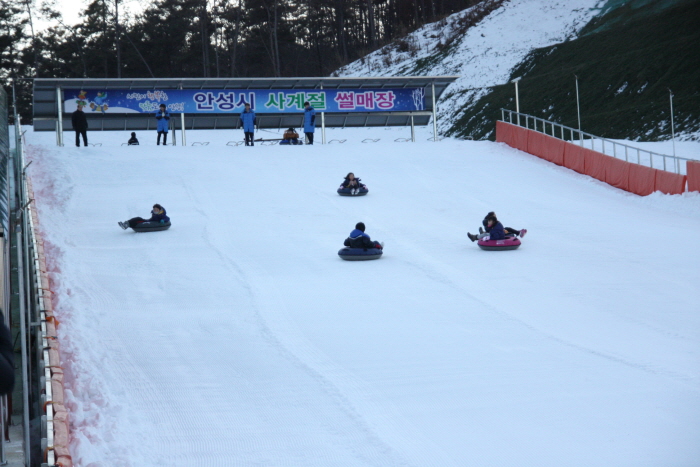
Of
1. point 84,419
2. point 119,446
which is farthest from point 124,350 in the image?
point 119,446

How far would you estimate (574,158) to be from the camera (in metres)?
23.1

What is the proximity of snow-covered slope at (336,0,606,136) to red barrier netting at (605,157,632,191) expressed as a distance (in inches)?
981

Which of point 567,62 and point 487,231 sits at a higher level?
point 567,62

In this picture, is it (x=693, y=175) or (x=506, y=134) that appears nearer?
(x=693, y=175)

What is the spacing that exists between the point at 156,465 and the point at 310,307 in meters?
4.62

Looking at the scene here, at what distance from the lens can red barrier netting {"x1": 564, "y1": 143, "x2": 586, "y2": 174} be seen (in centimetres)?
2267

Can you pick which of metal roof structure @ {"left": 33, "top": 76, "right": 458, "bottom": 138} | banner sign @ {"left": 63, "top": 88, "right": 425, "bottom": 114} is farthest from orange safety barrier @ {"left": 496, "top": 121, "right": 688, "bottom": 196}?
banner sign @ {"left": 63, "top": 88, "right": 425, "bottom": 114}

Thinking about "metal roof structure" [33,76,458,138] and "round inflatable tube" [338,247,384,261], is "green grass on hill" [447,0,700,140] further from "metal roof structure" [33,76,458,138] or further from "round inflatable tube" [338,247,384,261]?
"round inflatable tube" [338,247,384,261]

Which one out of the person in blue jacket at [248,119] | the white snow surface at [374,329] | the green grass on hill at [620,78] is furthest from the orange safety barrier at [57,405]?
the green grass on hill at [620,78]

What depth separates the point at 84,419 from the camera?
22.1ft

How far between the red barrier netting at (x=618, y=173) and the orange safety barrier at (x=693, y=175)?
7.76 feet

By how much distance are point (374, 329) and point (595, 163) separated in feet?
48.3

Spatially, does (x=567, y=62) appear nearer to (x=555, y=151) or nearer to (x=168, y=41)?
(x=555, y=151)

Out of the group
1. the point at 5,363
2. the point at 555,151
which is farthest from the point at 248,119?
the point at 5,363
